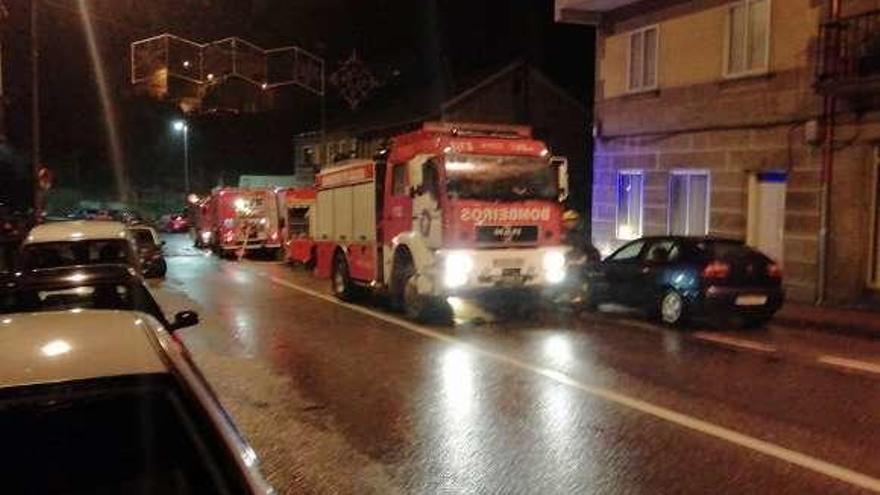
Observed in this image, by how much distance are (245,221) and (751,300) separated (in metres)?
22.9

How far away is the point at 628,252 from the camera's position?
16.1 meters

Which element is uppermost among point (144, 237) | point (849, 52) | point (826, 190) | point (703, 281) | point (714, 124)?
point (849, 52)

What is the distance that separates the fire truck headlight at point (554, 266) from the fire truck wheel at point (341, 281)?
15.3 ft

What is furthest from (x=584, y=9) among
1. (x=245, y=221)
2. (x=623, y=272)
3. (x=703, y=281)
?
(x=245, y=221)

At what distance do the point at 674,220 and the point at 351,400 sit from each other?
45.3ft

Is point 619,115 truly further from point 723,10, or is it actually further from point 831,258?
point 831,258

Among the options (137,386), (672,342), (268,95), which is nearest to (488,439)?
(137,386)

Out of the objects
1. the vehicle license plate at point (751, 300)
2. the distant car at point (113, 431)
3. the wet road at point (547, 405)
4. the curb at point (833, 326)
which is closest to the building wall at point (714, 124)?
the curb at point (833, 326)

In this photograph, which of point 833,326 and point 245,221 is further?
point 245,221

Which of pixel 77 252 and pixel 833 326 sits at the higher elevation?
pixel 77 252

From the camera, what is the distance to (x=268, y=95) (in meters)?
58.2

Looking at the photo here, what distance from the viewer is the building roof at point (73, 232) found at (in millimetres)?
11438

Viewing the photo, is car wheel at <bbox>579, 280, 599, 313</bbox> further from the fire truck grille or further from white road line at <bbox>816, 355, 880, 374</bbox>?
white road line at <bbox>816, 355, 880, 374</bbox>

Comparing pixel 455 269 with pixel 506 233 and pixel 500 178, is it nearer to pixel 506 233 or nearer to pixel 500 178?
pixel 506 233
